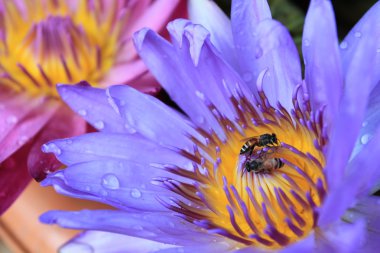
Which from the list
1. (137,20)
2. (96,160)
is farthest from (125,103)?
(137,20)

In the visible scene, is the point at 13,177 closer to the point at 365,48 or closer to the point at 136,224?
the point at 136,224

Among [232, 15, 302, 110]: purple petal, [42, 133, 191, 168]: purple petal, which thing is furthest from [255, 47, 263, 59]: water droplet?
[42, 133, 191, 168]: purple petal

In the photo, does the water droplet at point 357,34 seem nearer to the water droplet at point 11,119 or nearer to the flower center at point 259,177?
the flower center at point 259,177

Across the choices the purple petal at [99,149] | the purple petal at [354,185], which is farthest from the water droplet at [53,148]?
the purple petal at [354,185]

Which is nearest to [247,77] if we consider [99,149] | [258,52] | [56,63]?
[258,52]

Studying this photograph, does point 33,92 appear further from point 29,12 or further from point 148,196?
point 148,196

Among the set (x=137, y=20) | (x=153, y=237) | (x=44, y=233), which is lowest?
(x=153, y=237)
